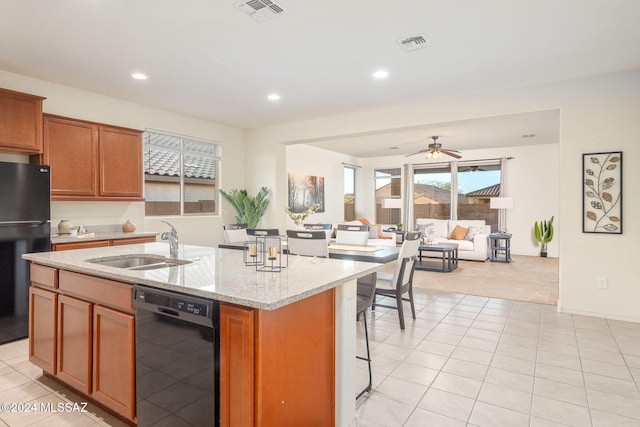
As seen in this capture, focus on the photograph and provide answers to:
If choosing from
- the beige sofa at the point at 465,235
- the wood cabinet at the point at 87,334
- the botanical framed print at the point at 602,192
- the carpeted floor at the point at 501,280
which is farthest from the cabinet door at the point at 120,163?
the botanical framed print at the point at 602,192

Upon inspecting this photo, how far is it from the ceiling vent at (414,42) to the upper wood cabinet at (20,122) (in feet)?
12.2

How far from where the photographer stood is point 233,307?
1453mm

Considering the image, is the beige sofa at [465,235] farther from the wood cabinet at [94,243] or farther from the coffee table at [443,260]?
the wood cabinet at [94,243]

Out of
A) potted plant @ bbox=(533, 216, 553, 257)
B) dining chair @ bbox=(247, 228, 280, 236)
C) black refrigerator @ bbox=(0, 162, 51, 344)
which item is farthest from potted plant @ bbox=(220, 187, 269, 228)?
potted plant @ bbox=(533, 216, 553, 257)

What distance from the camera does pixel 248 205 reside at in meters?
6.44

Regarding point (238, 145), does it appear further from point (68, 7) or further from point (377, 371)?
point (377, 371)

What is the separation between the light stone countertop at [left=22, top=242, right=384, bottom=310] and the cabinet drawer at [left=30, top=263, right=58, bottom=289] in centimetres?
6

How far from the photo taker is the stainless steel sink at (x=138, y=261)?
7.89 ft

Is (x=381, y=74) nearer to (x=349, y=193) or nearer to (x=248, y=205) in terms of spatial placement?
(x=248, y=205)

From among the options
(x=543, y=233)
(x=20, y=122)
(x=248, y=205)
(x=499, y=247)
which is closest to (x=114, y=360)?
(x=20, y=122)

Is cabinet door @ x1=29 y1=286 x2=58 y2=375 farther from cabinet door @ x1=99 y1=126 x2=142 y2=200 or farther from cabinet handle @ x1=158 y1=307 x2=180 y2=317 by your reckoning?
cabinet door @ x1=99 y1=126 x2=142 y2=200

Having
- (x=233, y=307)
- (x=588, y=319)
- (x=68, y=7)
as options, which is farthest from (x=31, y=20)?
(x=588, y=319)

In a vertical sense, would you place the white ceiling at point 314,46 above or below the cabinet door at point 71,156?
above

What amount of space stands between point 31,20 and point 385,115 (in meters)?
4.12
